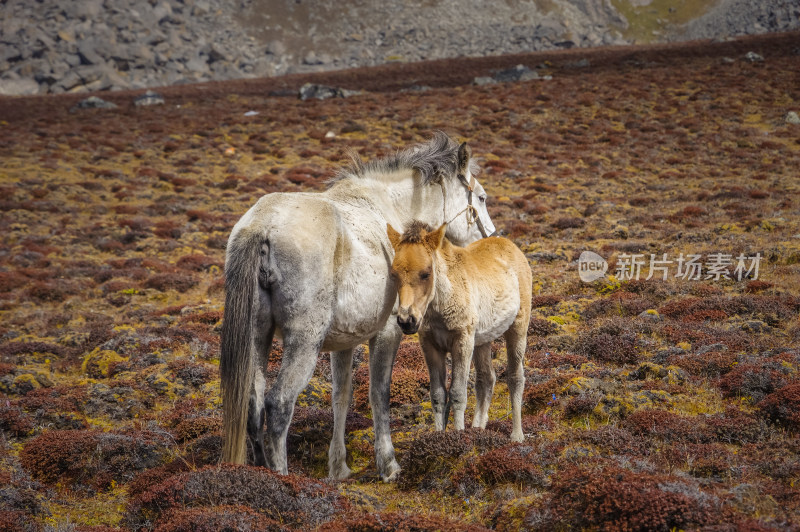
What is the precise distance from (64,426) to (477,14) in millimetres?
95996

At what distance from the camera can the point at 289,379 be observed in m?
4.97

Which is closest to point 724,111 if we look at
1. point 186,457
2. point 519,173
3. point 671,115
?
point 671,115

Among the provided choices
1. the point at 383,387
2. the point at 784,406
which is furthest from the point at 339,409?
the point at 784,406

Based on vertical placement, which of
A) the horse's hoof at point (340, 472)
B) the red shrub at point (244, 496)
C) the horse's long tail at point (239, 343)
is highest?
the horse's long tail at point (239, 343)

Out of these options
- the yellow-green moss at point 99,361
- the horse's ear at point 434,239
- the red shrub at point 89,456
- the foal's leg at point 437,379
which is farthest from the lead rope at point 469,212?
the yellow-green moss at point 99,361

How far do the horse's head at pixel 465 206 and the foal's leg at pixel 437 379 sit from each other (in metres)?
1.71

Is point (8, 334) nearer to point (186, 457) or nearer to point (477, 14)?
point (186, 457)

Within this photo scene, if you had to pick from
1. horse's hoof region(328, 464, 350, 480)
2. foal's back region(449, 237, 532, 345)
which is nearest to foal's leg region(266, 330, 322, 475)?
horse's hoof region(328, 464, 350, 480)

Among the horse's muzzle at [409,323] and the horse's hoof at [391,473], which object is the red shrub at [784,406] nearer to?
the horse's hoof at [391,473]

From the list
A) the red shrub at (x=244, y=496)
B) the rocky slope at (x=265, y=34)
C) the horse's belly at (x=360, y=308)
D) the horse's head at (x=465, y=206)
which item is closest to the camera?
the red shrub at (x=244, y=496)

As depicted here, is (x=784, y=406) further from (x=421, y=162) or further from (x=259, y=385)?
(x=259, y=385)

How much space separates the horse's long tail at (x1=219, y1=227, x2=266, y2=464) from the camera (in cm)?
487

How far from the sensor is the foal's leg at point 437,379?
6.15 m

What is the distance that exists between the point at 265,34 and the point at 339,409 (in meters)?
91.1
